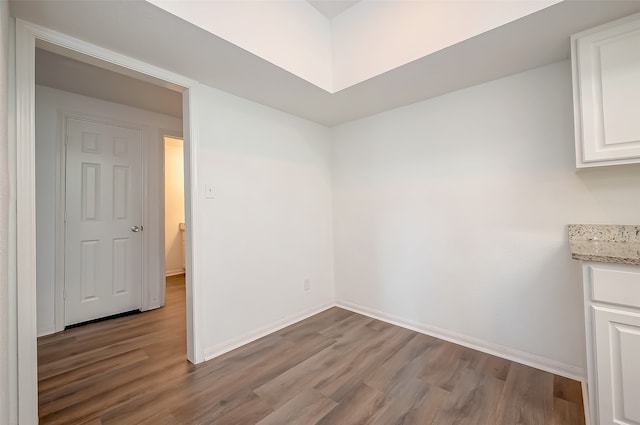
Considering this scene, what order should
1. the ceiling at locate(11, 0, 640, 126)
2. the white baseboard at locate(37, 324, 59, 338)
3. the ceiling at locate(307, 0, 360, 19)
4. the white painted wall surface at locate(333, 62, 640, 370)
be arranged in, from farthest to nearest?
the white baseboard at locate(37, 324, 59, 338)
the ceiling at locate(307, 0, 360, 19)
the white painted wall surface at locate(333, 62, 640, 370)
the ceiling at locate(11, 0, 640, 126)

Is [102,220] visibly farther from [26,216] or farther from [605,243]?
[605,243]

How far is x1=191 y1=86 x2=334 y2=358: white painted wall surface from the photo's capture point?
212 cm

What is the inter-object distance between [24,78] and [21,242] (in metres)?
0.84

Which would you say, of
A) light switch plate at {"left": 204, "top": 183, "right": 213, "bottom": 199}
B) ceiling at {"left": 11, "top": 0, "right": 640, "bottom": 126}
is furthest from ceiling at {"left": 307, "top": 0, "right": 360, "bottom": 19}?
light switch plate at {"left": 204, "top": 183, "right": 213, "bottom": 199}

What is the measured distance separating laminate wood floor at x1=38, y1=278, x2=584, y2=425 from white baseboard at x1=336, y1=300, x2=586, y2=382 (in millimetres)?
67

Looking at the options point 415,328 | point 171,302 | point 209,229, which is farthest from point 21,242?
point 415,328

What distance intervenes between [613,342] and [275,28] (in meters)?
2.53

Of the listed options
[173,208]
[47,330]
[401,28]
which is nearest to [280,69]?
[401,28]

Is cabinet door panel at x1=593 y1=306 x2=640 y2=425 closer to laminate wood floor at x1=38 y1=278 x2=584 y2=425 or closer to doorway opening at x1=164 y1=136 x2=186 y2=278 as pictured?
laminate wood floor at x1=38 y1=278 x2=584 y2=425

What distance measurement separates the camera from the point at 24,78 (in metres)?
1.39

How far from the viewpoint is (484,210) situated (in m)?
2.14

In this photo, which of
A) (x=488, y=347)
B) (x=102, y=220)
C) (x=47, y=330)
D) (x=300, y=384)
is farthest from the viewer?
(x=102, y=220)

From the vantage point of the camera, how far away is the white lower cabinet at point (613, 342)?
1164 millimetres

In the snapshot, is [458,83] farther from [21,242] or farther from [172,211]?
[172,211]
